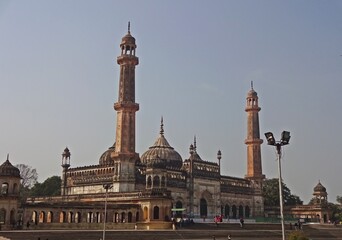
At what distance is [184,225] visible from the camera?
3700 centimetres

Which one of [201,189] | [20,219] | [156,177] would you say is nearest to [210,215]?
[201,189]

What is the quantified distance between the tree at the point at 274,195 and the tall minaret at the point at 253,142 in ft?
20.3

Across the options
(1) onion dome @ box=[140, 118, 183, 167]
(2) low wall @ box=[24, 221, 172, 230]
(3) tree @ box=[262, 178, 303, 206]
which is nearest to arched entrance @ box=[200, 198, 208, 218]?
(1) onion dome @ box=[140, 118, 183, 167]

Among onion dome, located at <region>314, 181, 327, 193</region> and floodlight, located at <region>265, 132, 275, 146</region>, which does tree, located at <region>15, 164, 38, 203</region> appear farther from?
floodlight, located at <region>265, 132, 275, 146</region>

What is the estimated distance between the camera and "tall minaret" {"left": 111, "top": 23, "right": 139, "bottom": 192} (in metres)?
43.9

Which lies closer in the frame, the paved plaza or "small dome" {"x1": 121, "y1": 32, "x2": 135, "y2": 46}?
the paved plaza

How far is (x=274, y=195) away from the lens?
6938 cm

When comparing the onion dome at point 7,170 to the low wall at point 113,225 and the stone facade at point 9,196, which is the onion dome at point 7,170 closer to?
the stone facade at point 9,196

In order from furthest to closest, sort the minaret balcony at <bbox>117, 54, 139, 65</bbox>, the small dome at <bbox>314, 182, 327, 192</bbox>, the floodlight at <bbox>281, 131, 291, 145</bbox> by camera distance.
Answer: the small dome at <bbox>314, 182, 327, 192</bbox> → the minaret balcony at <bbox>117, 54, 139, 65</bbox> → the floodlight at <bbox>281, 131, 291, 145</bbox>

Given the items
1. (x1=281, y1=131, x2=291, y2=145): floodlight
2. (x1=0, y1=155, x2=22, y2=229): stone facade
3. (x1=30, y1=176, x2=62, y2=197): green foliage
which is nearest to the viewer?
(x1=281, y1=131, x2=291, y2=145): floodlight

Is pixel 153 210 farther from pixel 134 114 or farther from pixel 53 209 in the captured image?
pixel 134 114

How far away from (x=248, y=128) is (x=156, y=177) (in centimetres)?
Result: 2451

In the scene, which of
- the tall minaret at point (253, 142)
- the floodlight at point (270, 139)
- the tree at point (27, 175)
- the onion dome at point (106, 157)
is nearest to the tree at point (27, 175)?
the tree at point (27, 175)

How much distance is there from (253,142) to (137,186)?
2216 cm
